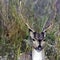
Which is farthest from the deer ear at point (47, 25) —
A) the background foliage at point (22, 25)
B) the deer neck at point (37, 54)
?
the deer neck at point (37, 54)

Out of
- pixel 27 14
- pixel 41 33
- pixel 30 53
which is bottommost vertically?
pixel 30 53

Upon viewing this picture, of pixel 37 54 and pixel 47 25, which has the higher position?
pixel 47 25

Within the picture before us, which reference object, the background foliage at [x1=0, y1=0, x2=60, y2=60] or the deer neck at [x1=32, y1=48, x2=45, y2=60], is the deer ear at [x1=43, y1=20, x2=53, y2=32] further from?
the deer neck at [x1=32, y1=48, x2=45, y2=60]

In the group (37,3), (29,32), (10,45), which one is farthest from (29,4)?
(10,45)

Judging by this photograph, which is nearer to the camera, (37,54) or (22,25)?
(37,54)

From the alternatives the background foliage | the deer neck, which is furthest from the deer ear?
the deer neck

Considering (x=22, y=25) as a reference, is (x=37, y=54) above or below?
below

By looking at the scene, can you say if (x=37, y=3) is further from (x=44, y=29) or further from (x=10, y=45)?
(x=10, y=45)

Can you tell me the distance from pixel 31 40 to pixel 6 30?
276mm

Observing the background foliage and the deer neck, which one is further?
the background foliage

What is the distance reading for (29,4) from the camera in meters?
2.15

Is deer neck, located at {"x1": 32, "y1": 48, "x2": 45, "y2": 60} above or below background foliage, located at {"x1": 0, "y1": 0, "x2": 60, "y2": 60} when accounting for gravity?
below

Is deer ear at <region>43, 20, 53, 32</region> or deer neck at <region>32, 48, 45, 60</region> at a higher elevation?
deer ear at <region>43, 20, 53, 32</region>

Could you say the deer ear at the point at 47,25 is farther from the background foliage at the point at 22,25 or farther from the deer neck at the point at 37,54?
the deer neck at the point at 37,54
